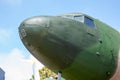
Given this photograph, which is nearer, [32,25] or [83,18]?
[32,25]

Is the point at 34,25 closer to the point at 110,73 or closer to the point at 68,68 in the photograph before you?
the point at 68,68

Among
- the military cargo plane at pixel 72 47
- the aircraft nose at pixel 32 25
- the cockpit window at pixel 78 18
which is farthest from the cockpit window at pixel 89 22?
the aircraft nose at pixel 32 25

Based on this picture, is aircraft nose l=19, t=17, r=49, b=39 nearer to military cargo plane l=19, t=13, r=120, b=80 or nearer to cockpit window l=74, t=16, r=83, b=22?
military cargo plane l=19, t=13, r=120, b=80

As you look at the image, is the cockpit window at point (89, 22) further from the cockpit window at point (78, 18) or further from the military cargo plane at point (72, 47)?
the cockpit window at point (78, 18)

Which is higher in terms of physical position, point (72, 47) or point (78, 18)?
point (78, 18)

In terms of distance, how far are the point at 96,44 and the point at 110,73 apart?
1229mm

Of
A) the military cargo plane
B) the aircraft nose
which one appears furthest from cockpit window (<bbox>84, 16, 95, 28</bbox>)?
the aircraft nose

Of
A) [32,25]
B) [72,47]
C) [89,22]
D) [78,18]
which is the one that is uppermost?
[78,18]

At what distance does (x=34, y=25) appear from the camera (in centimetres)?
996

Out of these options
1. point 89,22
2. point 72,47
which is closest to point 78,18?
point 89,22

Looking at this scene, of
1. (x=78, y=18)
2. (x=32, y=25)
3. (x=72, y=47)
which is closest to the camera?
(x=32, y=25)

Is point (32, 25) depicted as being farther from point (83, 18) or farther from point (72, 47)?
point (83, 18)

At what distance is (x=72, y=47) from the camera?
10094 millimetres

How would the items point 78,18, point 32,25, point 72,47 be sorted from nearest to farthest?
point 32,25 → point 72,47 → point 78,18
